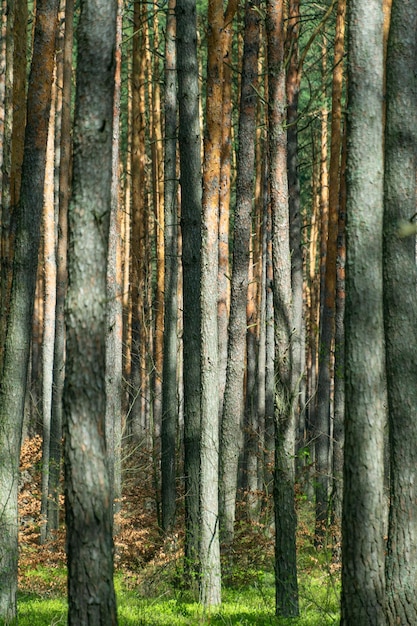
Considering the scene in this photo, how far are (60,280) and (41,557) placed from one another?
5670 mm

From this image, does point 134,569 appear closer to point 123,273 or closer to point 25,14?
point 25,14

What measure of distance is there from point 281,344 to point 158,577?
4.16 metres

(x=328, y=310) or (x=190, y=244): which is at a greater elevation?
(x=328, y=310)

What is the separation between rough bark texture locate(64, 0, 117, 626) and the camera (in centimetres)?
538

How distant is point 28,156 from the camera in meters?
9.17

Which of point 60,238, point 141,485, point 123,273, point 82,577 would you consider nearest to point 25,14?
point 60,238

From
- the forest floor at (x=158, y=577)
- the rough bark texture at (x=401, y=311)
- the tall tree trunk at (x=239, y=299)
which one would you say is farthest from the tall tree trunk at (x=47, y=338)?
the rough bark texture at (x=401, y=311)

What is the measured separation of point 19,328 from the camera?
916 centimetres

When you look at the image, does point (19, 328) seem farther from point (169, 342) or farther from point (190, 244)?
point (169, 342)

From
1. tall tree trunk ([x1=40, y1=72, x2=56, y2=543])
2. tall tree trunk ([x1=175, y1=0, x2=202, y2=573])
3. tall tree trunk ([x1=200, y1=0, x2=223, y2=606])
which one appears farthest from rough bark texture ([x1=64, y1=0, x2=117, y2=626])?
tall tree trunk ([x1=40, y1=72, x2=56, y2=543])

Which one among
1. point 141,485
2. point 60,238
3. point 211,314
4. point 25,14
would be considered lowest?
point 141,485

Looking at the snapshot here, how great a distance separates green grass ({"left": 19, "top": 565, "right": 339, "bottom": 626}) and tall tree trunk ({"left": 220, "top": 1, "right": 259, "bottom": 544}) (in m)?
1.37

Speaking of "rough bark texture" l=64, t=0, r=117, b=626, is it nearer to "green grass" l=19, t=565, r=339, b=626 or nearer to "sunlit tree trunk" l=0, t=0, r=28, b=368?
"green grass" l=19, t=565, r=339, b=626

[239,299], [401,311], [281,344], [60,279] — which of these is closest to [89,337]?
[401,311]
